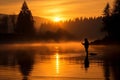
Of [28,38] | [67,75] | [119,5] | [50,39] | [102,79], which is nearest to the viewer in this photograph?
[102,79]

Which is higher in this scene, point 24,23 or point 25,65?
point 24,23

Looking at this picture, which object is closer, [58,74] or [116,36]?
[58,74]

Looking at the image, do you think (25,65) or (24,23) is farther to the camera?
(24,23)

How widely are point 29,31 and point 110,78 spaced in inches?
4395

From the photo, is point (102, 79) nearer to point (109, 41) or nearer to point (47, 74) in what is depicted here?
point (47, 74)

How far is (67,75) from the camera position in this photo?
22516 mm

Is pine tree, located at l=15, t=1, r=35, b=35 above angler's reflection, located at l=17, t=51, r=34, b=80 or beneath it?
above

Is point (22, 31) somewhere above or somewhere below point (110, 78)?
above

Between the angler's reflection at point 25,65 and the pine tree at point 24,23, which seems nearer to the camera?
the angler's reflection at point 25,65

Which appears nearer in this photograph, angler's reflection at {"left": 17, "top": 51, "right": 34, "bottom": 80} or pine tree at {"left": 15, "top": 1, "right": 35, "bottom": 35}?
angler's reflection at {"left": 17, "top": 51, "right": 34, "bottom": 80}

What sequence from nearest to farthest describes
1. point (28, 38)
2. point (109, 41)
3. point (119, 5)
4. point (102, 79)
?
point (102, 79) < point (109, 41) < point (119, 5) < point (28, 38)

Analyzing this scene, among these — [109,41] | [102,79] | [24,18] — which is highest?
[24,18]

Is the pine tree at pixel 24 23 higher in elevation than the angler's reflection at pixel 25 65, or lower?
higher

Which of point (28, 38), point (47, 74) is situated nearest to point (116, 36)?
point (28, 38)
